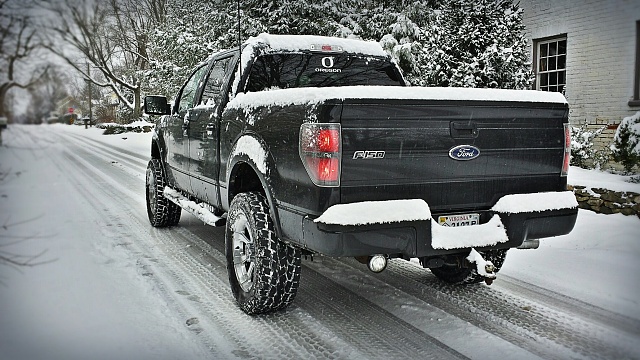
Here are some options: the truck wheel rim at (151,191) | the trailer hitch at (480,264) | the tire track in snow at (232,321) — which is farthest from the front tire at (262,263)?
the truck wheel rim at (151,191)

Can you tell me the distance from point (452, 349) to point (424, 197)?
901 mm

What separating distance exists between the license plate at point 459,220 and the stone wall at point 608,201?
3585 mm

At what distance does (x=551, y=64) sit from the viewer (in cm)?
795

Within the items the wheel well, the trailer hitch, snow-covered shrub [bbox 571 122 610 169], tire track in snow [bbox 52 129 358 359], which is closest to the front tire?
tire track in snow [bbox 52 129 358 359]

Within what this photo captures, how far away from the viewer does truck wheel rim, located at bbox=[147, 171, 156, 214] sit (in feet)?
21.8

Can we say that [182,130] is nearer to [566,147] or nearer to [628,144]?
[566,147]

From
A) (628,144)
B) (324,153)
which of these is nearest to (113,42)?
(324,153)

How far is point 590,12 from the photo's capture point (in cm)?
400

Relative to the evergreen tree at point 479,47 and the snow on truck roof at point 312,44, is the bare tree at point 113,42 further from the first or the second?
A: the evergreen tree at point 479,47

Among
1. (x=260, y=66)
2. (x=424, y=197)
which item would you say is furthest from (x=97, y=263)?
(x=424, y=197)

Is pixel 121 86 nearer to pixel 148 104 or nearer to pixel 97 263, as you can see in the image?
pixel 97 263

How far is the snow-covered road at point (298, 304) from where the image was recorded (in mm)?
3055

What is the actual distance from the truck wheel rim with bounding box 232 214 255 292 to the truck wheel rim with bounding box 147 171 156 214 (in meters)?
2.98

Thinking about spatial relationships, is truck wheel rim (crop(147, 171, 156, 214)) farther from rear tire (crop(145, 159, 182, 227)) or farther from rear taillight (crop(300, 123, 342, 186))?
rear taillight (crop(300, 123, 342, 186))
